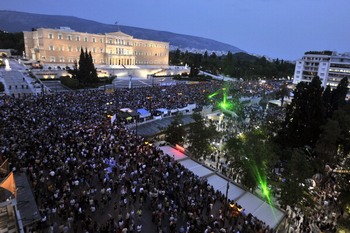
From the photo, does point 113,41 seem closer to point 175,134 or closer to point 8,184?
point 175,134

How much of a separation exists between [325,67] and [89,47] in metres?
61.6

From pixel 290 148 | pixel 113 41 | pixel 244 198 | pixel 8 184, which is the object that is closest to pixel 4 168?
pixel 8 184

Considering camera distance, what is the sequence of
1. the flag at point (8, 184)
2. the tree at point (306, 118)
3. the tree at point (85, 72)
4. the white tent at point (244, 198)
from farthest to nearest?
1. the tree at point (85, 72)
2. the tree at point (306, 118)
3. the white tent at point (244, 198)
4. the flag at point (8, 184)

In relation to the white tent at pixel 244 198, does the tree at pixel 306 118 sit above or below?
above

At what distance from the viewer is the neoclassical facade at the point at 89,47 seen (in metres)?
61.2

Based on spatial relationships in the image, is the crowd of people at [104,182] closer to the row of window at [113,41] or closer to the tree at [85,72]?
the tree at [85,72]

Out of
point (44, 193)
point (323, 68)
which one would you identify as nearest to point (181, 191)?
point (44, 193)

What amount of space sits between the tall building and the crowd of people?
56949 millimetres

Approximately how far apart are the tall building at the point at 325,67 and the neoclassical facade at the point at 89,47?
153 feet

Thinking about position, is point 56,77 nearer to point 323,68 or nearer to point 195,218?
point 195,218

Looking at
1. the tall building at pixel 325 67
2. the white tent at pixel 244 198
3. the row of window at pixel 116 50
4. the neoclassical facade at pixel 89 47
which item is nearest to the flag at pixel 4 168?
the white tent at pixel 244 198

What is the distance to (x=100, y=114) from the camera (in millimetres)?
26328

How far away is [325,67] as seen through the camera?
60.6 metres

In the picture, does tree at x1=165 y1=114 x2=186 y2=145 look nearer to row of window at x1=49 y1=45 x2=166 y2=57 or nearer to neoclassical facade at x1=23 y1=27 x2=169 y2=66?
neoclassical facade at x1=23 y1=27 x2=169 y2=66
